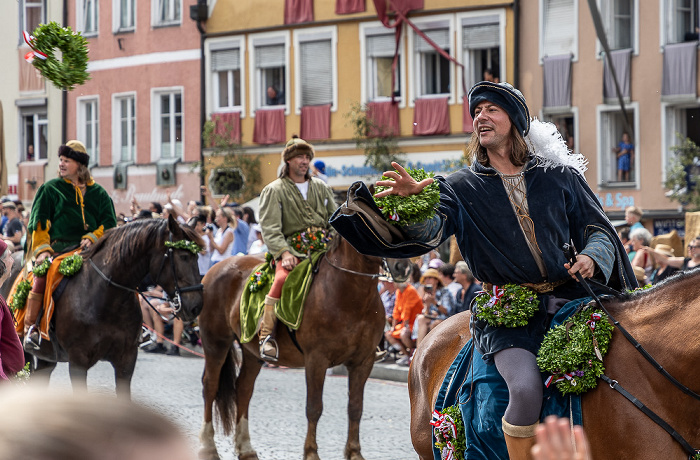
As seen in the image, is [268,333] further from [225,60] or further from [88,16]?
[88,16]

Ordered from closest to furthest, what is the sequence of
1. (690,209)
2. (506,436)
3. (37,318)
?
(506,436) < (37,318) < (690,209)

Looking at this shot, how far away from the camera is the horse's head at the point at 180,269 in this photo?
341 inches

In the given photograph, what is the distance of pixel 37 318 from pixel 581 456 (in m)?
7.92

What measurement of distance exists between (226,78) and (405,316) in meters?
19.2

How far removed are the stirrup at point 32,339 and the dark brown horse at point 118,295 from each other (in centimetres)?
9

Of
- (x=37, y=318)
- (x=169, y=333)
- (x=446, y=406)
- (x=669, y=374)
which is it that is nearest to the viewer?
(x=669, y=374)

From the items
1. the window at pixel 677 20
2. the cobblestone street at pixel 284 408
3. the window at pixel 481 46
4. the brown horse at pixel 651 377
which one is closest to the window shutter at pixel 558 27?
the window at pixel 481 46

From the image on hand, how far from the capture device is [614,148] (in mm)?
25562

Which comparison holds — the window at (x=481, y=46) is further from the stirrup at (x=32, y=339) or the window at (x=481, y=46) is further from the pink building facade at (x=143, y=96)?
the stirrup at (x=32, y=339)

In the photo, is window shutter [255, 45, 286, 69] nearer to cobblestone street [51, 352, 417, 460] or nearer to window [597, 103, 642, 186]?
window [597, 103, 642, 186]

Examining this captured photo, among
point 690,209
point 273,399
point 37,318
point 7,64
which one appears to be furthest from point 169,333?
point 7,64

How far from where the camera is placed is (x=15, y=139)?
3469 centimetres

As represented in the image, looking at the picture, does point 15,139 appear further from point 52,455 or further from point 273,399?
point 52,455

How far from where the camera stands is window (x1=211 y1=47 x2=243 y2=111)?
3088 centimetres
